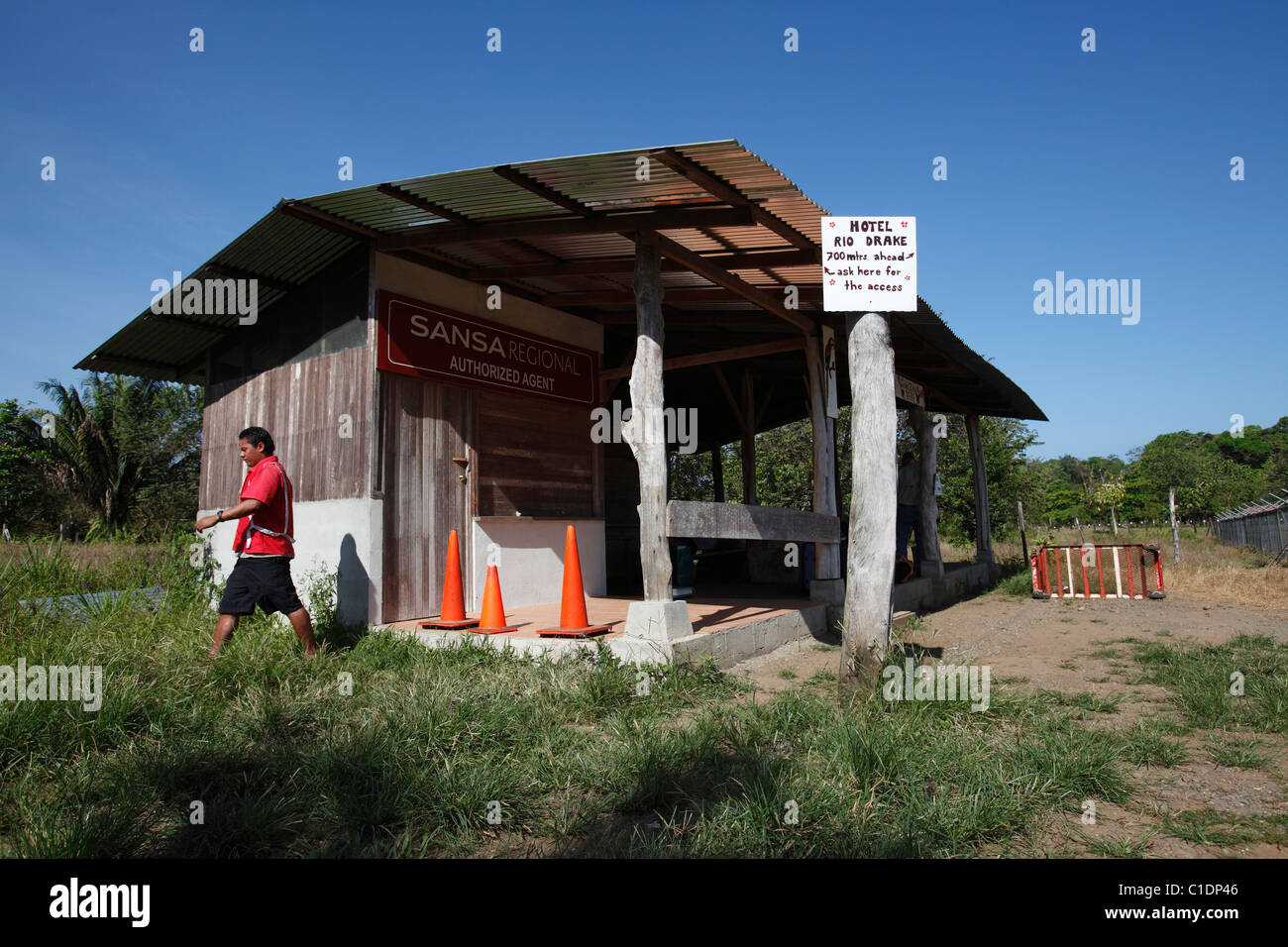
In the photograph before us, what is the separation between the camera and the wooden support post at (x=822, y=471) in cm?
868

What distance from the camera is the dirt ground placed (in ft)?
10.2

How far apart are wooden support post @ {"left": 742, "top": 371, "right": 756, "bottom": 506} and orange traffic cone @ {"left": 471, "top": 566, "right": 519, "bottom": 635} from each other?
6.86m

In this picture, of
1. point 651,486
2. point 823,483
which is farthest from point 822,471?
point 651,486

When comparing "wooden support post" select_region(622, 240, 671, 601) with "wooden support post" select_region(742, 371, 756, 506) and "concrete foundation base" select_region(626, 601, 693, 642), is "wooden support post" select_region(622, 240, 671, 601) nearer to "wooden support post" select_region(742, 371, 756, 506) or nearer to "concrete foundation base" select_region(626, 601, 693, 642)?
"concrete foundation base" select_region(626, 601, 693, 642)

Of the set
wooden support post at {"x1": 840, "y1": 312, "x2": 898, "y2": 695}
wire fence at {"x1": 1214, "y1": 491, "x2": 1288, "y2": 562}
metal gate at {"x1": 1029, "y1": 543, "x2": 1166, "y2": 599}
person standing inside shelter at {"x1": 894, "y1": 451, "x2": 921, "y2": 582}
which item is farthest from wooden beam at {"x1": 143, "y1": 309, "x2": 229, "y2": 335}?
wire fence at {"x1": 1214, "y1": 491, "x2": 1288, "y2": 562}

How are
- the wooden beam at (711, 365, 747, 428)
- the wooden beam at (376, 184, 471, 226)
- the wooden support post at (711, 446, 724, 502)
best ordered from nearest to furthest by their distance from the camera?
the wooden beam at (376, 184, 471, 226) < the wooden beam at (711, 365, 747, 428) < the wooden support post at (711, 446, 724, 502)

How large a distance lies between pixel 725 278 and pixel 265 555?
470 cm

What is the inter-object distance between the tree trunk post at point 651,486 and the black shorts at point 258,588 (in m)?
2.61

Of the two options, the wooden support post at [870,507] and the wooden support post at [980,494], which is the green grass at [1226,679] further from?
the wooden support post at [980,494]

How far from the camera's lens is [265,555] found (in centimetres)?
584

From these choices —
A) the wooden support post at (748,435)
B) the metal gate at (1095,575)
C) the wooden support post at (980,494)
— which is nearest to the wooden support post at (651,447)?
the wooden support post at (748,435)

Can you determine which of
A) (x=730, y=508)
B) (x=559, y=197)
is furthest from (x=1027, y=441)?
(x=559, y=197)
